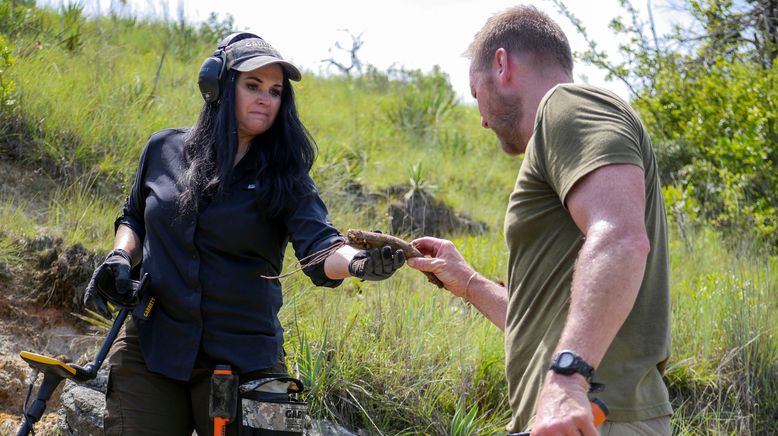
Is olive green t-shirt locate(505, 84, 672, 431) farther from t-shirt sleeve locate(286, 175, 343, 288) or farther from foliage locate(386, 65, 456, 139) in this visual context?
foliage locate(386, 65, 456, 139)

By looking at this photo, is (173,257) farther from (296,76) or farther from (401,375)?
(401,375)

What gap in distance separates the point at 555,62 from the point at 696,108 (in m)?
6.91

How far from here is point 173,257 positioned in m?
3.58

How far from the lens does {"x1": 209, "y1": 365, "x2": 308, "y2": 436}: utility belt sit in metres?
3.40

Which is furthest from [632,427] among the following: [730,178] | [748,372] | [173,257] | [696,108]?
[696,108]

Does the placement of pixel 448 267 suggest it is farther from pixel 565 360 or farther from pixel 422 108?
pixel 422 108

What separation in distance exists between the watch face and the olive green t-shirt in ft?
1.15

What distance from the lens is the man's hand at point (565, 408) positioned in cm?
214

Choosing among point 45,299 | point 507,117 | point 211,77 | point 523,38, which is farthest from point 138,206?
point 45,299

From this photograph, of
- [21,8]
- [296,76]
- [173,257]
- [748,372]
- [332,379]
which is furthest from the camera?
[21,8]

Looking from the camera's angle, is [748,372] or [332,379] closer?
[332,379]

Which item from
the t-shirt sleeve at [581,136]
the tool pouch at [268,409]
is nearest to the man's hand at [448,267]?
the tool pouch at [268,409]

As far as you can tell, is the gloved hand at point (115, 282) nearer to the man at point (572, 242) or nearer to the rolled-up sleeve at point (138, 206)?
the rolled-up sleeve at point (138, 206)

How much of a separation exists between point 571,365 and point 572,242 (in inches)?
19.5
